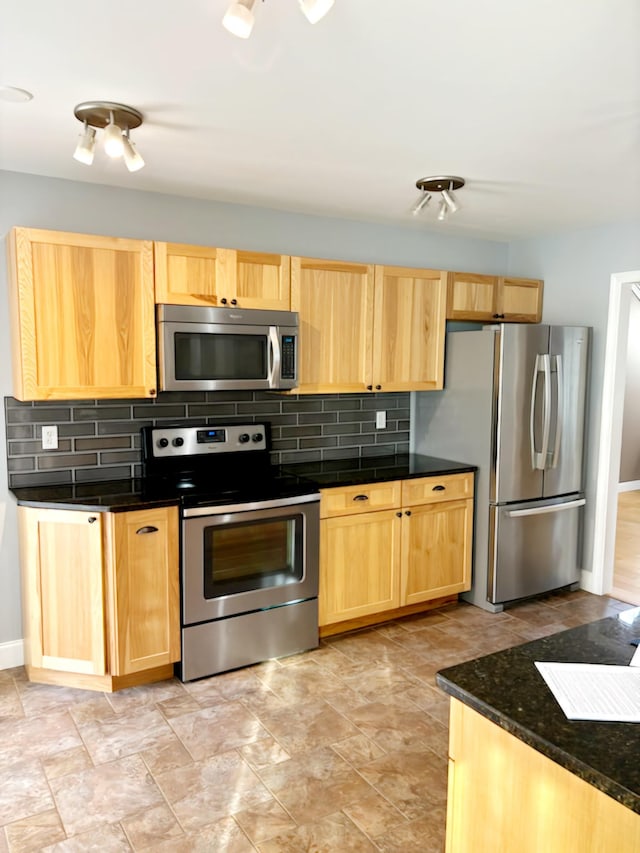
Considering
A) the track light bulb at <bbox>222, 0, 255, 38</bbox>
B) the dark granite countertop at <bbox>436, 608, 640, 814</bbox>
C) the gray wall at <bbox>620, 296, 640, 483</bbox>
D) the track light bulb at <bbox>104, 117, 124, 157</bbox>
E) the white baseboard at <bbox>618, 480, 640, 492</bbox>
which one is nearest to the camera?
the dark granite countertop at <bbox>436, 608, 640, 814</bbox>

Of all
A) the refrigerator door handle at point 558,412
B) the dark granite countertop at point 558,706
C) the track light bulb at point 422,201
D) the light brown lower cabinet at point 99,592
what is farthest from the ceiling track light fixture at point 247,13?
the refrigerator door handle at point 558,412

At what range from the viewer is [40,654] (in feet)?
9.78

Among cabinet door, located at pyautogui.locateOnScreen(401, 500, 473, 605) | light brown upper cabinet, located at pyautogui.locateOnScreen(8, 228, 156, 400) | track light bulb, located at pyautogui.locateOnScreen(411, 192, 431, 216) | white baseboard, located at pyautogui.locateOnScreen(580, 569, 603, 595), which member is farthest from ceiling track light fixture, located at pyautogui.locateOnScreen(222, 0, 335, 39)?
white baseboard, located at pyautogui.locateOnScreen(580, 569, 603, 595)

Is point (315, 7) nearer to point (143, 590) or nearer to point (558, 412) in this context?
point (143, 590)

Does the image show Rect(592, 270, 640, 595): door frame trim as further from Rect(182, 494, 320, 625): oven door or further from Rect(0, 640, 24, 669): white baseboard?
Rect(0, 640, 24, 669): white baseboard

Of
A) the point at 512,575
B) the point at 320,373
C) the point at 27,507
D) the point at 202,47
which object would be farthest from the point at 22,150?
the point at 512,575

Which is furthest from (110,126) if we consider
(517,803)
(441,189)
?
(517,803)

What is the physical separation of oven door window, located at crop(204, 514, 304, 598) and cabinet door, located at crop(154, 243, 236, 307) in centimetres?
115

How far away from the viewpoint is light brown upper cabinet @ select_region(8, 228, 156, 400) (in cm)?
284

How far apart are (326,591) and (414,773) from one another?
Result: 1185 millimetres

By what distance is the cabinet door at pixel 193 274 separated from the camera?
3088mm

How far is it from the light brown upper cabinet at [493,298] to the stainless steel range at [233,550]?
168cm

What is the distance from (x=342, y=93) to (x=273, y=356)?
1496mm

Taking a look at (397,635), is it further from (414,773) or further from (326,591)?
(414,773)
